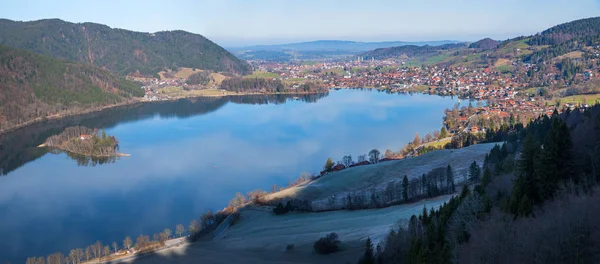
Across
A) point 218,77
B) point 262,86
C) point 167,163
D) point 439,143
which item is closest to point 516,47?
point 262,86

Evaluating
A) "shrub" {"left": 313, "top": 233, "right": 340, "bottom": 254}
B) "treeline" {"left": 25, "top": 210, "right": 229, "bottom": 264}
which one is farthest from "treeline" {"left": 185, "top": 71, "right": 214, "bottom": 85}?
"shrub" {"left": 313, "top": 233, "right": 340, "bottom": 254}

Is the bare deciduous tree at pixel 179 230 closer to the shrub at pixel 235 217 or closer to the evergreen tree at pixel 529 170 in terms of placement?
the shrub at pixel 235 217

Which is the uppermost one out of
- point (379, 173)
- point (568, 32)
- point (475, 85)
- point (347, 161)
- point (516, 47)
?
point (568, 32)

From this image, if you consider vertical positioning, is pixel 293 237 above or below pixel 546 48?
below

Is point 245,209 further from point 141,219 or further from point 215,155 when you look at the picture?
point 215,155

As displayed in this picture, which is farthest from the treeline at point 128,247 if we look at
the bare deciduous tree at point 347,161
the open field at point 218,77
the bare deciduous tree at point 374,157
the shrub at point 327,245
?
the open field at point 218,77

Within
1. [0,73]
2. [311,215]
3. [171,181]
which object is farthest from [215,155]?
[0,73]

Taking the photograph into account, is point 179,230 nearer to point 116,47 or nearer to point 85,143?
point 85,143
